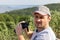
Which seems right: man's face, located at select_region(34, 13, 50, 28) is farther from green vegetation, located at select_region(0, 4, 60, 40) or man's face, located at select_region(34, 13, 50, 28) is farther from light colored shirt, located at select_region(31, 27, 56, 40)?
green vegetation, located at select_region(0, 4, 60, 40)

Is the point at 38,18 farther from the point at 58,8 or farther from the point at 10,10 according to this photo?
the point at 58,8

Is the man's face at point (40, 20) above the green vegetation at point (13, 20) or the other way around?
above

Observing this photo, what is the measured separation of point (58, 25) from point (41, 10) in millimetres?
2863

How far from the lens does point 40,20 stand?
3.46 feet

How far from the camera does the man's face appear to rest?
1053 mm

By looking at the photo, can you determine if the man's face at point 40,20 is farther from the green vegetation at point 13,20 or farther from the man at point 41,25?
the green vegetation at point 13,20

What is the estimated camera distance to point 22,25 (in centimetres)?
104

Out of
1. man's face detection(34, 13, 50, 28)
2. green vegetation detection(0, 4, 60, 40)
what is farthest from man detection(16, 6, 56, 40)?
green vegetation detection(0, 4, 60, 40)

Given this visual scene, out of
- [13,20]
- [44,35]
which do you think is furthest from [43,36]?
[13,20]

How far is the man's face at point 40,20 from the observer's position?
105 cm

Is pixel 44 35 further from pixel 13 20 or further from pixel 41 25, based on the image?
pixel 13 20

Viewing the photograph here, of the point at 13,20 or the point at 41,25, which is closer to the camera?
the point at 41,25

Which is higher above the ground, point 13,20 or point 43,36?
point 43,36

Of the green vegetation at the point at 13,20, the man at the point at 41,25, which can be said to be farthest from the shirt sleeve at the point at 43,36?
the green vegetation at the point at 13,20
